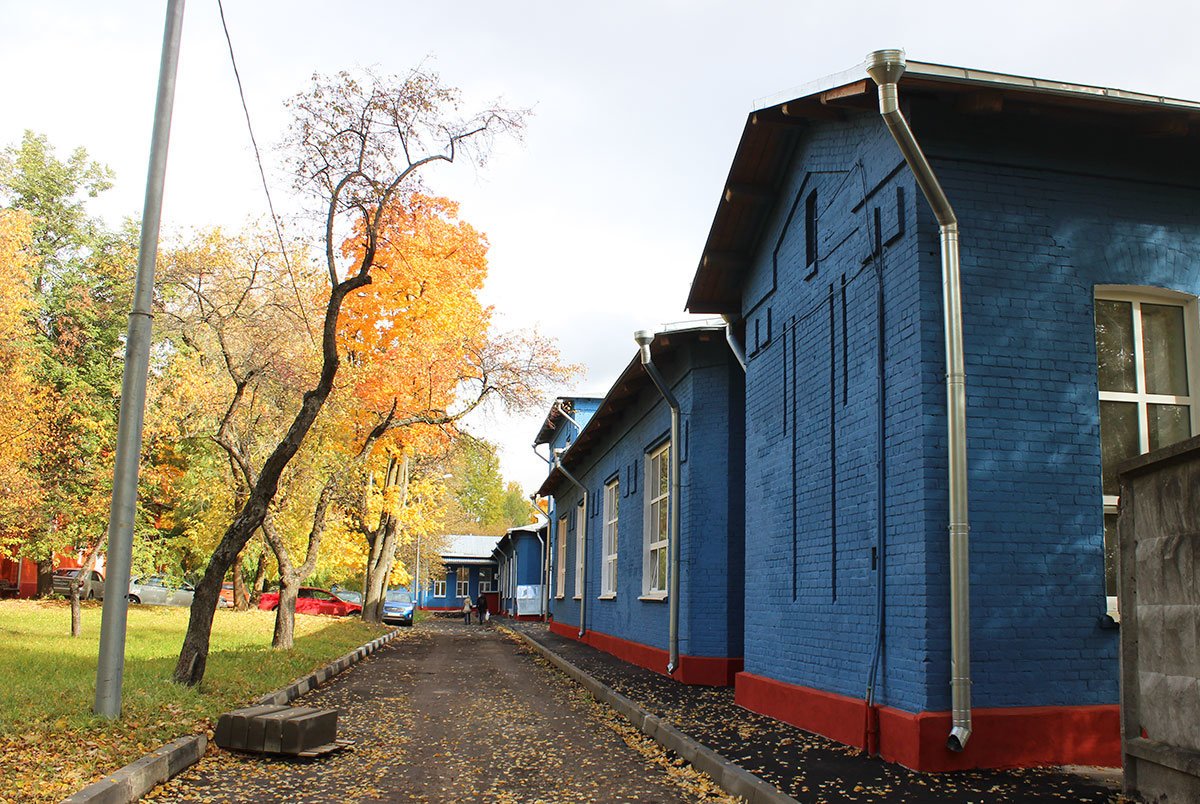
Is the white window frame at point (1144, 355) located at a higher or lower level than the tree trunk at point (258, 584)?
higher

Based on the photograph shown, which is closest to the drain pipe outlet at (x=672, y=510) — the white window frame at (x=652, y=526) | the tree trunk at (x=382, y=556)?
the white window frame at (x=652, y=526)

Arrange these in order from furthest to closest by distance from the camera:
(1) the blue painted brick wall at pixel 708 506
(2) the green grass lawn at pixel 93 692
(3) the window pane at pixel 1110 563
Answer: (1) the blue painted brick wall at pixel 708 506
(3) the window pane at pixel 1110 563
(2) the green grass lawn at pixel 93 692

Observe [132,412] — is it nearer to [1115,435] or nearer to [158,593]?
[1115,435]

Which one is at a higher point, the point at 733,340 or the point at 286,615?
the point at 733,340

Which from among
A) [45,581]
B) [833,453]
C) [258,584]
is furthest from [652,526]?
[258,584]

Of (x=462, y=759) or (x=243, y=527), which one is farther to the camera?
(x=243, y=527)

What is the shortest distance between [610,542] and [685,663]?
8.58 metres

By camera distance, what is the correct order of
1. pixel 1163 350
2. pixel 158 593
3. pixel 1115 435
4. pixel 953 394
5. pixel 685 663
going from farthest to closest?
pixel 158 593
pixel 685 663
pixel 1163 350
pixel 1115 435
pixel 953 394

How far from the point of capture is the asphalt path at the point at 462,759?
23.4ft

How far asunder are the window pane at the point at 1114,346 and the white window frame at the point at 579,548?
735 inches

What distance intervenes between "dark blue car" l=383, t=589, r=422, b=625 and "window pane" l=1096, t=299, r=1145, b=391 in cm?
3495

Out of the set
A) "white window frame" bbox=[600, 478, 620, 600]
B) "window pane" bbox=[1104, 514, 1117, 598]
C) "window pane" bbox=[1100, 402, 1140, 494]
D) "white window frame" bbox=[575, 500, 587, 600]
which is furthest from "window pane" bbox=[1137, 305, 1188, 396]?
"white window frame" bbox=[575, 500, 587, 600]

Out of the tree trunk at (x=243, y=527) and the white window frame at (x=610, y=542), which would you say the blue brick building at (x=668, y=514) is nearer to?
the white window frame at (x=610, y=542)

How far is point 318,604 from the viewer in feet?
138
